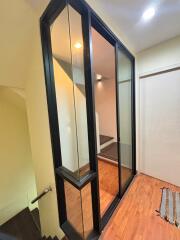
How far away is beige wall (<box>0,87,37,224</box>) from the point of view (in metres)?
2.79

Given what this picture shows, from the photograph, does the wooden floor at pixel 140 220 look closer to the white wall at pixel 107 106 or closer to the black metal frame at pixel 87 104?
the black metal frame at pixel 87 104

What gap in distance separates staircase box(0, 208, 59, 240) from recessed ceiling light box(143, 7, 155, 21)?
411 cm

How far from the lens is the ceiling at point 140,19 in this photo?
4.06 feet

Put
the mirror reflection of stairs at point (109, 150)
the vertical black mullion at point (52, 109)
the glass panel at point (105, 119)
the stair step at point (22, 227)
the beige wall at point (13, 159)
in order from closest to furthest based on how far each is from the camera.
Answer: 1. the vertical black mullion at point (52, 109)
2. the glass panel at point (105, 119)
3. the stair step at point (22, 227)
4. the beige wall at point (13, 159)
5. the mirror reflection of stairs at point (109, 150)

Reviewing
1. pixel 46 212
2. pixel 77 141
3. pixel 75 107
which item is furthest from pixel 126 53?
pixel 46 212

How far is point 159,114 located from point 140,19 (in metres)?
1.49

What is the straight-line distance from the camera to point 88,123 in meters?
A: 1.20

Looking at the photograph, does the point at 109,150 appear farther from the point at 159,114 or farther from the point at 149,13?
the point at 149,13

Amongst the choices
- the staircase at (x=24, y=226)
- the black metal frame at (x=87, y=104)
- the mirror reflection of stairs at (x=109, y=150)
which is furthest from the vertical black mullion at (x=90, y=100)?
the staircase at (x=24, y=226)

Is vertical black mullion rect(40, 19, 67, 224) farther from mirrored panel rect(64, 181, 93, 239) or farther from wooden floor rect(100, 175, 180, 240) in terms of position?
wooden floor rect(100, 175, 180, 240)

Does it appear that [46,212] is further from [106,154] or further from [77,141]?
[106,154]

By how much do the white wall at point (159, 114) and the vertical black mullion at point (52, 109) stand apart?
1.69m

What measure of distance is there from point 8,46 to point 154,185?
2999 millimetres

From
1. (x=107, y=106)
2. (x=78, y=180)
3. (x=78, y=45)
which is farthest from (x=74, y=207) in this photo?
(x=107, y=106)
